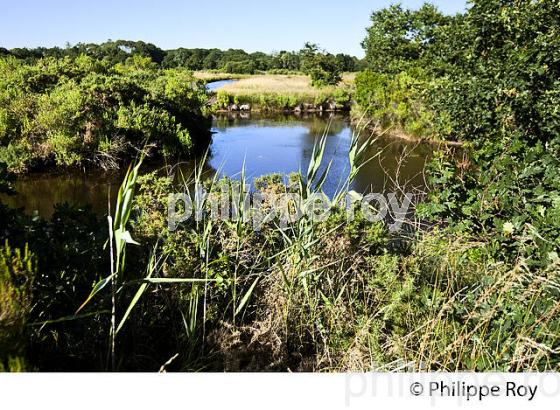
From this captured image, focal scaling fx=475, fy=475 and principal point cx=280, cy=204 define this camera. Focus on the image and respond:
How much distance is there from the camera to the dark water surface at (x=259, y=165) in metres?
9.20

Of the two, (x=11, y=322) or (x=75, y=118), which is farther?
(x=75, y=118)

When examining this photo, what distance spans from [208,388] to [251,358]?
826mm

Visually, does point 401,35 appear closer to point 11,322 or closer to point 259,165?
point 259,165

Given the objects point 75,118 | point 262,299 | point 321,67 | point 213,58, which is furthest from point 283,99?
point 213,58

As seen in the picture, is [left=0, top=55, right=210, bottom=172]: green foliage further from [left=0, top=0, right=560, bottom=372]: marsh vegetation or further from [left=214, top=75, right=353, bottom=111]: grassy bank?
[left=214, top=75, right=353, bottom=111]: grassy bank

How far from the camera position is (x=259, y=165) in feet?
39.5

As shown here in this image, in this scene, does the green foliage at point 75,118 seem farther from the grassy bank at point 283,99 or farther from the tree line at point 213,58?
the tree line at point 213,58

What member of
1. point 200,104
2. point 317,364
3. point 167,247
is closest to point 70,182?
point 200,104

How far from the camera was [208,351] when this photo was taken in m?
2.25

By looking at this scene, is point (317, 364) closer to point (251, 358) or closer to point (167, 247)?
point (251, 358)

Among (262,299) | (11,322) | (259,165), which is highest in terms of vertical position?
(11,322)

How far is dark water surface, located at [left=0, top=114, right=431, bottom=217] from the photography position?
920 centimetres

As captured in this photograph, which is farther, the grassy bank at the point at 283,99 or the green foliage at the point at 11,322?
the grassy bank at the point at 283,99

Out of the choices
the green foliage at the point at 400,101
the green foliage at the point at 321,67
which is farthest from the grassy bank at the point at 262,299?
the green foliage at the point at 321,67
